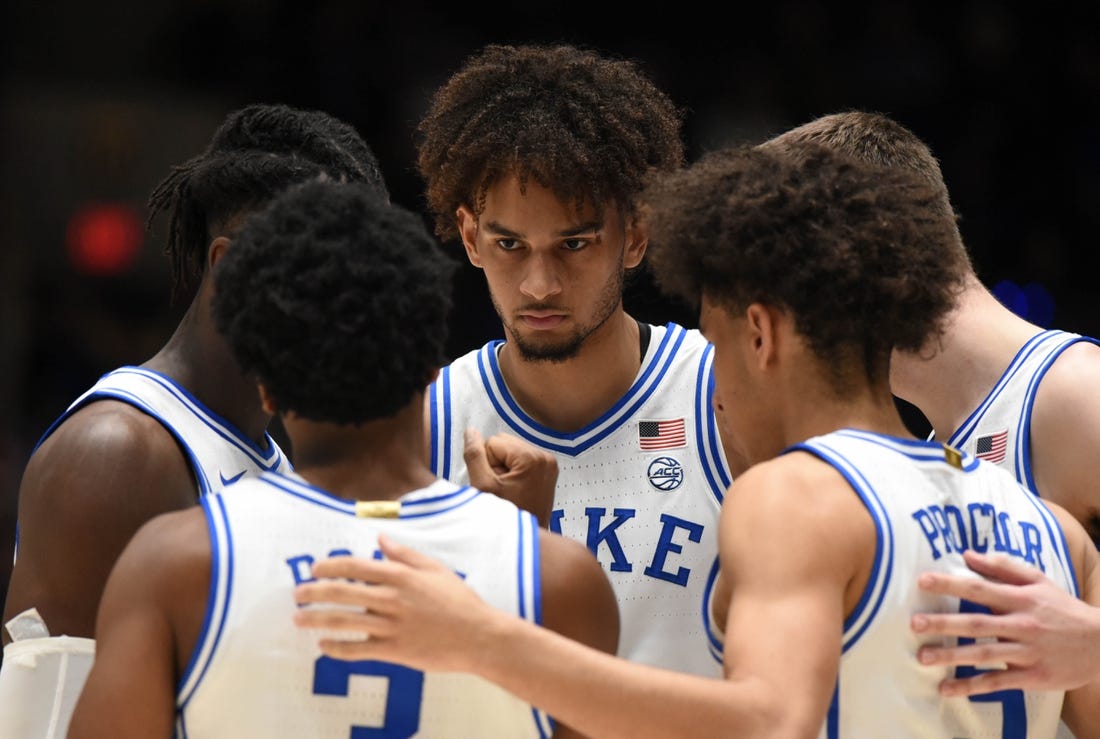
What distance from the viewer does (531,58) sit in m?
3.96

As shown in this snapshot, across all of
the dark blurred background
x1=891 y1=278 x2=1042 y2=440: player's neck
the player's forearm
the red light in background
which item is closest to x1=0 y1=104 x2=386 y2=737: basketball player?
the player's forearm

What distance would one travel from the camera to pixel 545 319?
361 centimetres

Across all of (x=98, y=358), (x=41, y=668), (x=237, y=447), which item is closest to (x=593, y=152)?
(x=237, y=447)

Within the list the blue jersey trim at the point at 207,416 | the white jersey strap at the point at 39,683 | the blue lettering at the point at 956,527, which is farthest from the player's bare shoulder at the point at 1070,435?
the white jersey strap at the point at 39,683

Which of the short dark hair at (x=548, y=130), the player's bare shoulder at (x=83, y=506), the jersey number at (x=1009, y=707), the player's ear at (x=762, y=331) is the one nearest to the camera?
the jersey number at (x=1009, y=707)

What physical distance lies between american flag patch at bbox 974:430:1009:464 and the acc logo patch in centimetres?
77

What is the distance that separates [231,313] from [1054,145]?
8289 mm

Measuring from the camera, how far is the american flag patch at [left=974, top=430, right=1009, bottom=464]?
3.50 metres

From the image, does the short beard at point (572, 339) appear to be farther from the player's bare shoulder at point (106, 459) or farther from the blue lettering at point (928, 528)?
the blue lettering at point (928, 528)

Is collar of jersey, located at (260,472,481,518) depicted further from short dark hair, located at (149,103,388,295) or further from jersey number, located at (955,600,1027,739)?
short dark hair, located at (149,103,388,295)

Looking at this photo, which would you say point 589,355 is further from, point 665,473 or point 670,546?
point 670,546

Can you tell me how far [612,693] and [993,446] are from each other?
1.75m

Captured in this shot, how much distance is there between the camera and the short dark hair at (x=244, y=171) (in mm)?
3396

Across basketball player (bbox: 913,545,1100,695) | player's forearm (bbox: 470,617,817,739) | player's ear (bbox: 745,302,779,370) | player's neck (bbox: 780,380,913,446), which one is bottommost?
player's forearm (bbox: 470,617,817,739)
